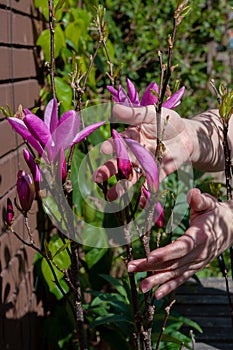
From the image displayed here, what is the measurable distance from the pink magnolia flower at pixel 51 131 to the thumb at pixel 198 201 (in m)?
0.22

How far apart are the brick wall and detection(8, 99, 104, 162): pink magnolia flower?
32.4 inches

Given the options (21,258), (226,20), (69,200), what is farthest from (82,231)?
(226,20)

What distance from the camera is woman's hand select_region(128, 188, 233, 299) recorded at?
3.51 feet

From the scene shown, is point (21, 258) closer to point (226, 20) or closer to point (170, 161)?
point (170, 161)

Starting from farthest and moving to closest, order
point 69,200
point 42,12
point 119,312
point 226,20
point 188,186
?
point 226,20 → point 188,186 → point 42,12 → point 119,312 → point 69,200

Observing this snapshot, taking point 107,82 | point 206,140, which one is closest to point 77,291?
point 206,140

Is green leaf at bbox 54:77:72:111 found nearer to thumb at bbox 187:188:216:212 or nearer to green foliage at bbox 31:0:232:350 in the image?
green foliage at bbox 31:0:232:350

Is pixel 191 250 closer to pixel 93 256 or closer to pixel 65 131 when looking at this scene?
pixel 65 131

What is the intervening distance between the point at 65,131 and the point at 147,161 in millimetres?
151

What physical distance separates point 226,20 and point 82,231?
124 inches

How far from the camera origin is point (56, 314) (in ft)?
8.87

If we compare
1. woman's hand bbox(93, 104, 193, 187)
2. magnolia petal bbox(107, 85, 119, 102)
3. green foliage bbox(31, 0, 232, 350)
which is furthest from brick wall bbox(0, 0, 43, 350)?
magnolia petal bbox(107, 85, 119, 102)

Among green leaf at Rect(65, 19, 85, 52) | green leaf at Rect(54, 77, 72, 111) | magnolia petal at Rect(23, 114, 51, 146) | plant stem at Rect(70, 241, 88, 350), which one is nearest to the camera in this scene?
magnolia petal at Rect(23, 114, 51, 146)

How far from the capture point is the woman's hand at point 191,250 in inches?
42.1
